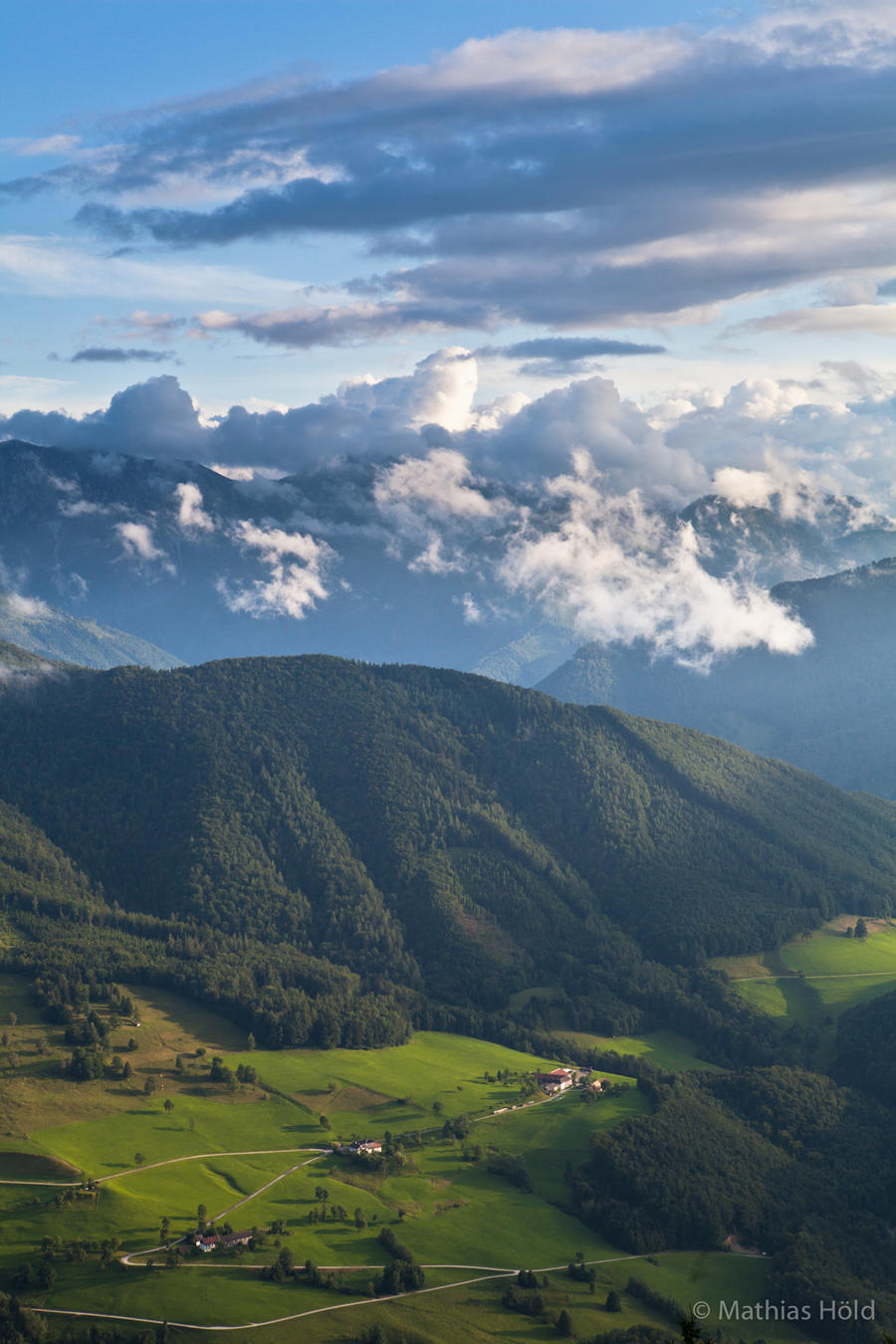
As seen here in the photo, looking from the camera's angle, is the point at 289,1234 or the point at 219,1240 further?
the point at 289,1234

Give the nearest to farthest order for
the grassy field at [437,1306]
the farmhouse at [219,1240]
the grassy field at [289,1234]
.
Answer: the grassy field at [437,1306] < the grassy field at [289,1234] < the farmhouse at [219,1240]

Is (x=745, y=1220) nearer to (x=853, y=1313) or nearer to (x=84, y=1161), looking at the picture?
(x=853, y=1313)

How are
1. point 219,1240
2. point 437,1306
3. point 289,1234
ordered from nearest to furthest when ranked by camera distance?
point 437,1306
point 219,1240
point 289,1234

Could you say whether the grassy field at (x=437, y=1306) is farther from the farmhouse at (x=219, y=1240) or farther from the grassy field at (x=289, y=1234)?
the farmhouse at (x=219, y=1240)

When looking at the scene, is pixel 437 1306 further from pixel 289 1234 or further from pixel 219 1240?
pixel 219 1240

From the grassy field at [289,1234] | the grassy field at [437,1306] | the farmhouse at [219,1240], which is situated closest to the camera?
the grassy field at [437,1306]

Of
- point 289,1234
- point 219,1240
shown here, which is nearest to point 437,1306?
point 289,1234

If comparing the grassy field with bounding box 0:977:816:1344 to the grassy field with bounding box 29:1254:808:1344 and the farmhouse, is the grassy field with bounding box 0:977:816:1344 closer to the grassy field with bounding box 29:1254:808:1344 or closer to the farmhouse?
the grassy field with bounding box 29:1254:808:1344

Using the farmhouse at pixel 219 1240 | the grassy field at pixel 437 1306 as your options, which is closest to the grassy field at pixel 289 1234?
the grassy field at pixel 437 1306

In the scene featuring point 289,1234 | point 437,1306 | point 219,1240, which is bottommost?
point 437,1306

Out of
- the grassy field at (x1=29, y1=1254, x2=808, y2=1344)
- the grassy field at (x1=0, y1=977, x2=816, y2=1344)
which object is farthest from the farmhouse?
the grassy field at (x1=29, y1=1254, x2=808, y2=1344)

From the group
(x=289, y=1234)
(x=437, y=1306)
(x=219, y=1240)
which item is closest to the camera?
(x=437, y=1306)

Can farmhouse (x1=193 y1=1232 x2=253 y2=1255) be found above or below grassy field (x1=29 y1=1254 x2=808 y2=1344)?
above
